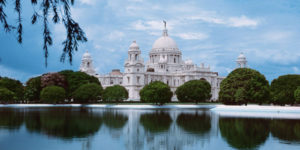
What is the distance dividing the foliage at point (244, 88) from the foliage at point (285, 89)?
3.90m

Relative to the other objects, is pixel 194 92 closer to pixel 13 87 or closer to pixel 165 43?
pixel 13 87

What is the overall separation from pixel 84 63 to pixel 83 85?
1753 inches

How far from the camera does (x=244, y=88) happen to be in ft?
181

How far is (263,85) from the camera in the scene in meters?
56.2

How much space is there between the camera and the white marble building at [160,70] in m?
104

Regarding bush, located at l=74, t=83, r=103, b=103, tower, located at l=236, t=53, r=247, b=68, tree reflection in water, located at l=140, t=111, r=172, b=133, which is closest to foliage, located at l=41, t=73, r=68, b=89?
bush, located at l=74, t=83, r=103, b=103

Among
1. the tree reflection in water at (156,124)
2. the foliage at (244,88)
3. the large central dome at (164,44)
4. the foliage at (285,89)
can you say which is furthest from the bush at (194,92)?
the large central dome at (164,44)

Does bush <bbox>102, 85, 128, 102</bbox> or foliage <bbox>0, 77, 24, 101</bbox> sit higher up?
foliage <bbox>0, 77, 24, 101</bbox>

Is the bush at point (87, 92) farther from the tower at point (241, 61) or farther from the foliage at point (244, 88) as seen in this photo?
the tower at point (241, 61)

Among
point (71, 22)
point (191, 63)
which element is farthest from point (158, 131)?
point (191, 63)

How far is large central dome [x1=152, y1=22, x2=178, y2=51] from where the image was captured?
120375mm

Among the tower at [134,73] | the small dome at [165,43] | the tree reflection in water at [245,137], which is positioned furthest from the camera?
the small dome at [165,43]

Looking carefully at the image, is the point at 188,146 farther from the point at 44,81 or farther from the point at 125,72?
the point at 125,72

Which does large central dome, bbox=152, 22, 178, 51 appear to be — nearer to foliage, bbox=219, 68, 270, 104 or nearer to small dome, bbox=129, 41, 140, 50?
small dome, bbox=129, 41, 140, 50
